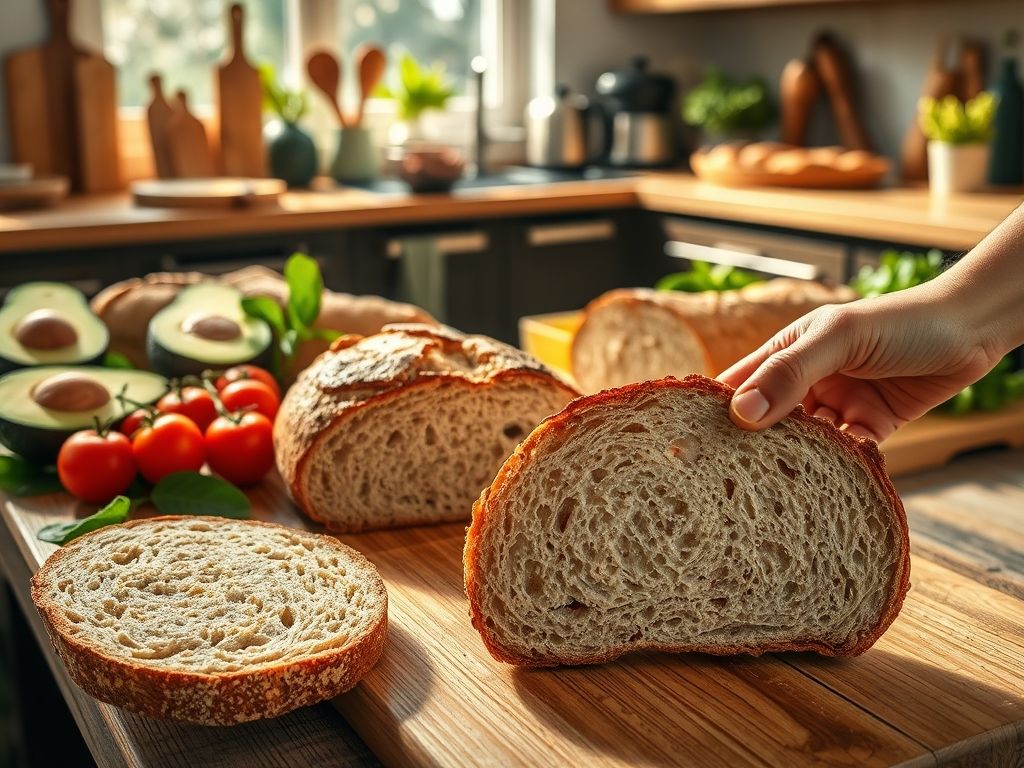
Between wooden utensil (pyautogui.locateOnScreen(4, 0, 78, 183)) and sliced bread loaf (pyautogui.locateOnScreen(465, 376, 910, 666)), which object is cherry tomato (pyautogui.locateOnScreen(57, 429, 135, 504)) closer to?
sliced bread loaf (pyautogui.locateOnScreen(465, 376, 910, 666))

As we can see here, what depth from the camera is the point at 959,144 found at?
11.9 ft

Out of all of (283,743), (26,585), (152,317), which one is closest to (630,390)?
(283,743)

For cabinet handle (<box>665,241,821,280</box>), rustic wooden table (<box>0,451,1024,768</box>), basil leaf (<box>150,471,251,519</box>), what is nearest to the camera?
rustic wooden table (<box>0,451,1024,768</box>)

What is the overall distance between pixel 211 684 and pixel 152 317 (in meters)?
1.10

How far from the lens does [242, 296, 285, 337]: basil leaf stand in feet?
6.14

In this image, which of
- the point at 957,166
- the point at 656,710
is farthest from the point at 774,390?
the point at 957,166

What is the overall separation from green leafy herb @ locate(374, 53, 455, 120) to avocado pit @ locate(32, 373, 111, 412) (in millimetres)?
2992

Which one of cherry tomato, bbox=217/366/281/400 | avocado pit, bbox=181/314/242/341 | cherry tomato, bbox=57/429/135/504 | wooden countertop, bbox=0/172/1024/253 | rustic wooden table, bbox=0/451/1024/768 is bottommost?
rustic wooden table, bbox=0/451/1024/768

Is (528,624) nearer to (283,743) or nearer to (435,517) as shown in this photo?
(283,743)

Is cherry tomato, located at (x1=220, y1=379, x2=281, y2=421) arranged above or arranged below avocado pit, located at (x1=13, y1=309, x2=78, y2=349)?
below

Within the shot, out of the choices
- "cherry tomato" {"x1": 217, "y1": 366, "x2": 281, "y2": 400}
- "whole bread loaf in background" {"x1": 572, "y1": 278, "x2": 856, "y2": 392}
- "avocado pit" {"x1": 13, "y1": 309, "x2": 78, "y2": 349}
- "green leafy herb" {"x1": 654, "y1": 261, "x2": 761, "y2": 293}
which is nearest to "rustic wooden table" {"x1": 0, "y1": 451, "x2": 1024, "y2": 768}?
"cherry tomato" {"x1": 217, "y1": 366, "x2": 281, "y2": 400}

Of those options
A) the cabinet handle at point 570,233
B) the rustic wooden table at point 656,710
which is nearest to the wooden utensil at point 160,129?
the cabinet handle at point 570,233

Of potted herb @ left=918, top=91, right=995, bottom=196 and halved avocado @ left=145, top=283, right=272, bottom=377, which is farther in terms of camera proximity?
potted herb @ left=918, top=91, right=995, bottom=196

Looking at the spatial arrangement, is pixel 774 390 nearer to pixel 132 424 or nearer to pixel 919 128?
pixel 132 424
